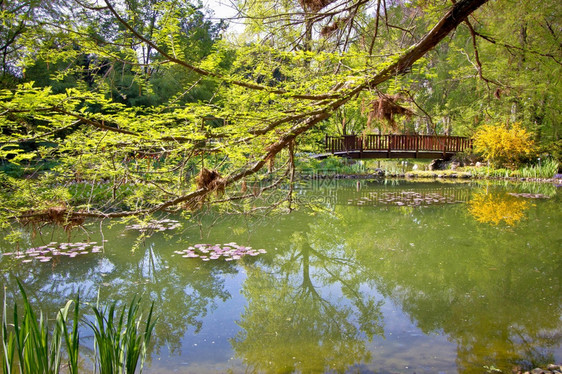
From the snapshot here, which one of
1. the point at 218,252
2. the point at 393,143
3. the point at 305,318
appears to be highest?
the point at 393,143

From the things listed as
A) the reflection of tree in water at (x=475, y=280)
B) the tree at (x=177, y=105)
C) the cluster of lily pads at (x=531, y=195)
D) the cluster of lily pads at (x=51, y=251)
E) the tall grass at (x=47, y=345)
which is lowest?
the reflection of tree in water at (x=475, y=280)

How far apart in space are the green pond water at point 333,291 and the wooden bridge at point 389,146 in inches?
319

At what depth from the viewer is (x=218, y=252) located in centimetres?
539

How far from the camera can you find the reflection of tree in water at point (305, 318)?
2.94 meters

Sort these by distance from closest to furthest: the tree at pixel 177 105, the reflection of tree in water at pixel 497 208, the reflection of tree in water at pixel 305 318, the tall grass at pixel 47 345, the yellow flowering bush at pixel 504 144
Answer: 1. the tall grass at pixel 47 345
2. the tree at pixel 177 105
3. the reflection of tree in water at pixel 305 318
4. the reflection of tree in water at pixel 497 208
5. the yellow flowering bush at pixel 504 144

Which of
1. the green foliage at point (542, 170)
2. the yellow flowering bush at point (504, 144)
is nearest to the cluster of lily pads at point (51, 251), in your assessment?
the yellow flowering bush at point (504, 144)

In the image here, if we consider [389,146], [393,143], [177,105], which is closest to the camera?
[177,105]

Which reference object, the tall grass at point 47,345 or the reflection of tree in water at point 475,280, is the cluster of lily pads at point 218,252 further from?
the tall grass at point 47,345

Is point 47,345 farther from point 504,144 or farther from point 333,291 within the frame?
point 504,144

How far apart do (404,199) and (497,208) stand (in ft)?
7.34

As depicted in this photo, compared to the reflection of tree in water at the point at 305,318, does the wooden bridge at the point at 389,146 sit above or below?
above

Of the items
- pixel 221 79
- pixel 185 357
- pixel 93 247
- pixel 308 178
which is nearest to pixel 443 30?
pixel 221 79

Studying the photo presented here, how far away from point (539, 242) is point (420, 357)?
4.16m

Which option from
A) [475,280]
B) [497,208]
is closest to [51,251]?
[475,280]
